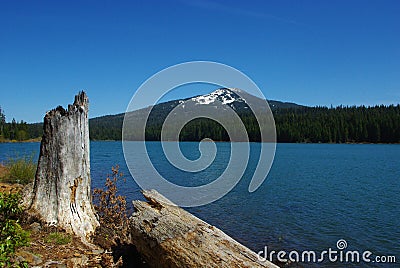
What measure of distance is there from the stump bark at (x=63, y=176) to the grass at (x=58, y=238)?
0.40m

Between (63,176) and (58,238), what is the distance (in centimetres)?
137

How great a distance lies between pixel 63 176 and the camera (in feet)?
24.9

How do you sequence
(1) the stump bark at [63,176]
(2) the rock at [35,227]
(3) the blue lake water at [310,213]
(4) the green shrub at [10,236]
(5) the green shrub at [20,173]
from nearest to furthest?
(4) the green shrub at [10,236] → (2) the rock at [35,227] → (1) the stump bark at [63,176] → (3) the blue lake water at [310,213] → (5) the green shrub at [20,173]

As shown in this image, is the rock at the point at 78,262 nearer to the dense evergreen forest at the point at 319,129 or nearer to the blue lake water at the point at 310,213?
the blue lake water at the point at 310,213

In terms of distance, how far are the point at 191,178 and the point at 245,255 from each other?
80.8 ft

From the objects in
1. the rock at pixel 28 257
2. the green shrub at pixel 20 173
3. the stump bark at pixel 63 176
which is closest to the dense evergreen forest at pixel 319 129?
the green shrub at pixel 20 173

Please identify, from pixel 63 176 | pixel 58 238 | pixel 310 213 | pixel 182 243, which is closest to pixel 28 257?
pixel 58 238

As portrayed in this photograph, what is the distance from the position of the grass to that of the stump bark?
0.40 meters

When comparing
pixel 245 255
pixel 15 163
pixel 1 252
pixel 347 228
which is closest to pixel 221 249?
pixel 245 255

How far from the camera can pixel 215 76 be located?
26.1 ft

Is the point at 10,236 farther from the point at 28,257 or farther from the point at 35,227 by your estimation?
the point at 35,227

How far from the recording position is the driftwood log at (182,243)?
17.2 feet

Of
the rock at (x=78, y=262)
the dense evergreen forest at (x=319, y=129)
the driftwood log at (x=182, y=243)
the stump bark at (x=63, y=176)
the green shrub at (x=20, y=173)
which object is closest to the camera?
the driftwood log at (x=182, y=243)

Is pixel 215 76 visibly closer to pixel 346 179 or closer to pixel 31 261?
pixel 31 261
